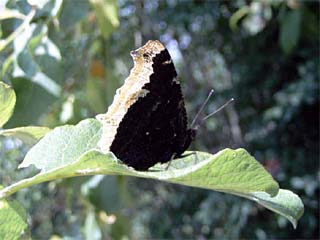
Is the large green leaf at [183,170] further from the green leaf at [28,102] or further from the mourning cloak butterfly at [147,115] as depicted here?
the green leaf at [28,102]

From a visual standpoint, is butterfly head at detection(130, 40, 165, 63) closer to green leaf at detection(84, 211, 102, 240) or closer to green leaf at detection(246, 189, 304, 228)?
green leaf at detection(246, 189, 304, 228)

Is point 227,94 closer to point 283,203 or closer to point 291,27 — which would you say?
point 291,27

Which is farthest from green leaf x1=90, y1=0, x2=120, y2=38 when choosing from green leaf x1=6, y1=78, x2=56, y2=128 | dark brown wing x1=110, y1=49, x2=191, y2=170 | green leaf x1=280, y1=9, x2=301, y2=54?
green leaf x1=280, y1=9, x2=301, y2=54

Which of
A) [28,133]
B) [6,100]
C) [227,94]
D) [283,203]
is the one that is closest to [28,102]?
[28,133]

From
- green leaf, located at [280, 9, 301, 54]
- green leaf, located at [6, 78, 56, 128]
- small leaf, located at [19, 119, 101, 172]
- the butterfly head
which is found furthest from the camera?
green leaf, located at [280, 9, 301, 54]

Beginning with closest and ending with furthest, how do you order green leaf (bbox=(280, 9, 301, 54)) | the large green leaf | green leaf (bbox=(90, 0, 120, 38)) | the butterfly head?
the large green leaf < the butterfly head < green leaf (bbox=(90, 0, 120, 38)) < green leaf (bbox=(280, 9, 301, 54))

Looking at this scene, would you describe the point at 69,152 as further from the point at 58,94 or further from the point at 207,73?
the point at 207,73

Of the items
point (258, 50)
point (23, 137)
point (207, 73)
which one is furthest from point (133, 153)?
point (207, 73)

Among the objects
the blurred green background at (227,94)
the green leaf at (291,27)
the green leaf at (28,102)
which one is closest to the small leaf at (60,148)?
the green leaf at (28,102)
